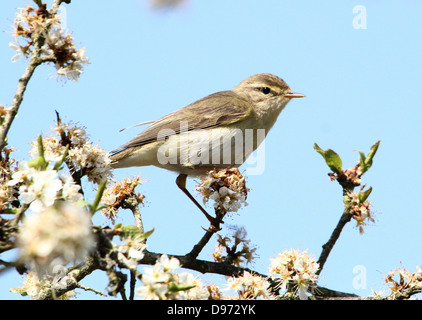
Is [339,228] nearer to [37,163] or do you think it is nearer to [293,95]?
[37,163]

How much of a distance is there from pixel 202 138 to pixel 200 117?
0.41 metres

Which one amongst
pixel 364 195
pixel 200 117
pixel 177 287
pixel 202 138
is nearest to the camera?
pixel 177 287

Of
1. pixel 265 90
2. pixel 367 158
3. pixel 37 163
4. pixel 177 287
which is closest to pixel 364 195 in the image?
pixel 367 158

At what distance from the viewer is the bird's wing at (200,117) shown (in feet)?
19.4

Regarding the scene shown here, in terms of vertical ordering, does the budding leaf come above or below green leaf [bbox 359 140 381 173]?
below

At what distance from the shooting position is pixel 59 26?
2893mm

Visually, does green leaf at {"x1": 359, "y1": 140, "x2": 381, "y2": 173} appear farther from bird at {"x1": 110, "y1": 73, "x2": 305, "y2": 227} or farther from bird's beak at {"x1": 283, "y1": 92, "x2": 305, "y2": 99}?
bird's beak at {"x1": 283, "y1": 92, "x2": 305, "y2": 99}

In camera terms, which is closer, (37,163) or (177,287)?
(177,287)

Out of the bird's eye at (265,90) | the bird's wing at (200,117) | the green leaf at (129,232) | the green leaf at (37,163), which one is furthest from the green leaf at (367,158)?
the bird's eye at (265,90)

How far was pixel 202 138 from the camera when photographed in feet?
19.2

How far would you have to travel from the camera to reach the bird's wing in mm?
5924

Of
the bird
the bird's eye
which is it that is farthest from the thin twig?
the bird's eye
